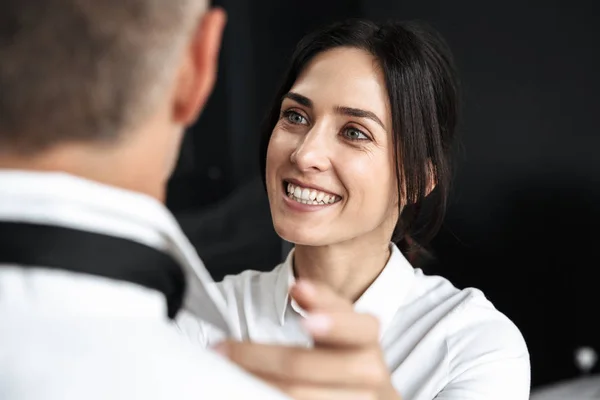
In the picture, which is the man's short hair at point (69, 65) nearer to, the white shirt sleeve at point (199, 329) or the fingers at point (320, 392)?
the fingers at point (320, 392)

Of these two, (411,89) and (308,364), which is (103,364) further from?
(411,89)

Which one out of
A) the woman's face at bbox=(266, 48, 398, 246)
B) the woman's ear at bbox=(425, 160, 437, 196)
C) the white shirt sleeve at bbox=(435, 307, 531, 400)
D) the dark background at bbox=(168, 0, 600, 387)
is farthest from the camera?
the dark background at bbox=(168, 0, 600, 387)

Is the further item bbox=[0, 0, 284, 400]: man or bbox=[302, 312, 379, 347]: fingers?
bbox=[302, 312, 379, 347]: fingers

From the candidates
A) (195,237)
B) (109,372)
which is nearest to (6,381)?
(109,372)

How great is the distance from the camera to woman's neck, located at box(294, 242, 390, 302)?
1418 mm

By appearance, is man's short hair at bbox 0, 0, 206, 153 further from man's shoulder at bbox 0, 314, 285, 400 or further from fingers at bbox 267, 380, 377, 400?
fingers at bbox 267, 380, 377, 400

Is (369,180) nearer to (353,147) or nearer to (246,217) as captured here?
(353,147)

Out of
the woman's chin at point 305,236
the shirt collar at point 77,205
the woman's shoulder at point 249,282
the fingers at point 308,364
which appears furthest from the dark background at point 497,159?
the shirt collar at point 77,205

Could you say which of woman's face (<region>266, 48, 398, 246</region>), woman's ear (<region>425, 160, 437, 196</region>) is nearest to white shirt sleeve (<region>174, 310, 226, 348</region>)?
woman's face (<region>266, 48, 398, 246</region>)

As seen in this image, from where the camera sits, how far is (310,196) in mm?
1359

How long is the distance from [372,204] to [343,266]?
0.43ft

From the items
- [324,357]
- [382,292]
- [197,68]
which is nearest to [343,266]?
[382,292]

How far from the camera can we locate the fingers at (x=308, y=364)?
0.69 meters

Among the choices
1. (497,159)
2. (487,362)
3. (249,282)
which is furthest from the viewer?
(497,159)
